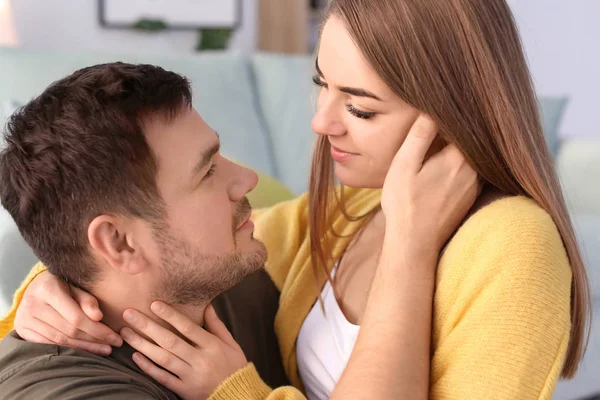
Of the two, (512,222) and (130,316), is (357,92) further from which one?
(130,316)

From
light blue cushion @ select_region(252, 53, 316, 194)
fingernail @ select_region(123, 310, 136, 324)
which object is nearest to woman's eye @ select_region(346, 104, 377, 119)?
fingernail @ select_region(123, 310, 136, 324)

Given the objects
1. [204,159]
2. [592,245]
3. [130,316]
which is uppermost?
[204,159]

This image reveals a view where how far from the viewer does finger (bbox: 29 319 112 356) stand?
3.25 ft

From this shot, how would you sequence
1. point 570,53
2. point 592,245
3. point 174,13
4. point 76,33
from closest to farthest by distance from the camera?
point 592,245, point 76,33, point 174,13, point 570,53

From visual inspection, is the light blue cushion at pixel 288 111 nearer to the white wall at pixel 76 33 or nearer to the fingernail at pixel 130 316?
the white wall at pixel 76 33

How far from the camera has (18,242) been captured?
4.50ft

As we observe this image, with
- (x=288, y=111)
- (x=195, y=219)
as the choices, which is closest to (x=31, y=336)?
(x=195, y=219)

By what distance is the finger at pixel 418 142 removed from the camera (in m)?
1.06

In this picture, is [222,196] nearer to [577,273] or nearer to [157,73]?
[157,73]

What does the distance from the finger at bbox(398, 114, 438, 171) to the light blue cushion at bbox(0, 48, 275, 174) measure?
1440 millimetres

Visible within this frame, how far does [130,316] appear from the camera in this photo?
3.40 ft

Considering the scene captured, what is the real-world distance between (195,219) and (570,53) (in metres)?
3.71

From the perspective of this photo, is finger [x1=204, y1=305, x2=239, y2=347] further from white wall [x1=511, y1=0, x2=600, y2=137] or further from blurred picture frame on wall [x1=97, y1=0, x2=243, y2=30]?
white wall [x1=511, y1=0, x2=600, y2=137]

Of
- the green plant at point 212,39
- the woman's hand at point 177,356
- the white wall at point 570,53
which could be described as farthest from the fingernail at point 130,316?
the white wall at point 570,53
